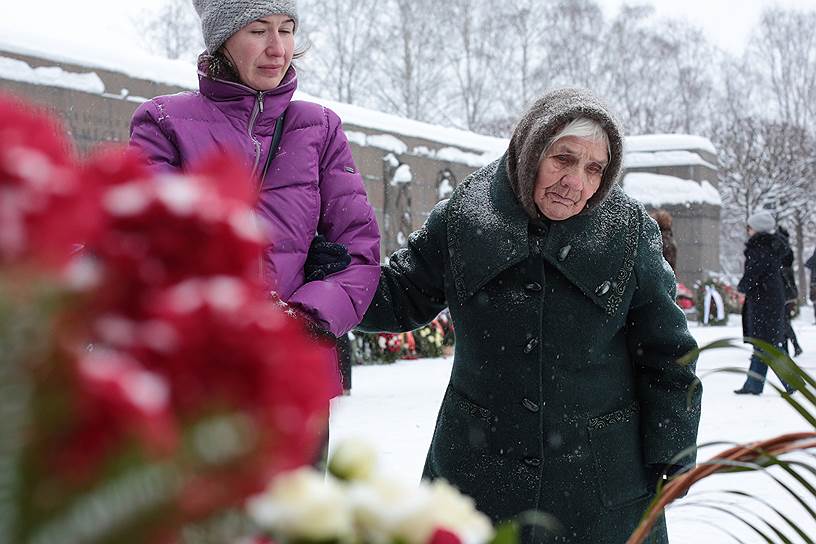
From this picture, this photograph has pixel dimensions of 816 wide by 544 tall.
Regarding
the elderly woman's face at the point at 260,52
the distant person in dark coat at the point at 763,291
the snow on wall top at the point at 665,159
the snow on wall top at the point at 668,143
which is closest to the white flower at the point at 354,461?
the elderly woman's face at the point at 260,52

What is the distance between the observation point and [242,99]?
2.28 m

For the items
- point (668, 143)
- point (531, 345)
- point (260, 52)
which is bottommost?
point (531, 345)

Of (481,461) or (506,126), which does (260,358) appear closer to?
(481,461)

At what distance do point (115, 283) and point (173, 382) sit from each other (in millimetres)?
54

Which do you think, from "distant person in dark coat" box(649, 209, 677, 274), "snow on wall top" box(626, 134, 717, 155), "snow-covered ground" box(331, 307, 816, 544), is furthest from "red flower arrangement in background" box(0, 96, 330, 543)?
"snow on wall top" box(626, 134, 717, 155)

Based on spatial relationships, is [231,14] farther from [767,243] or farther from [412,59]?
[412,59]

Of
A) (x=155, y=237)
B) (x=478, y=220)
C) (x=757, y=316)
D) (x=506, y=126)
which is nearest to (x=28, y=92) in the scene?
(x=757, y=316)

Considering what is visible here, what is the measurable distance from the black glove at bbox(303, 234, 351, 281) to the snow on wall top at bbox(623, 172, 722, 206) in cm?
1979

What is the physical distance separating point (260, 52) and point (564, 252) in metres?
0.85

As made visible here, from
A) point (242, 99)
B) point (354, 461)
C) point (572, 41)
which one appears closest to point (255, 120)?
point (242, 99)

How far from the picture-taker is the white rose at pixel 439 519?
1.82ft

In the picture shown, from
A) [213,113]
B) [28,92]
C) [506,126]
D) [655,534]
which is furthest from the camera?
[506,126]

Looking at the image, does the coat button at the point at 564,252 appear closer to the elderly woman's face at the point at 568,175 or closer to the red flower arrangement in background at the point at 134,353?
the elderly woman's face at the point at 568,175

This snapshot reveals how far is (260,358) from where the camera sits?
0.44 metres
